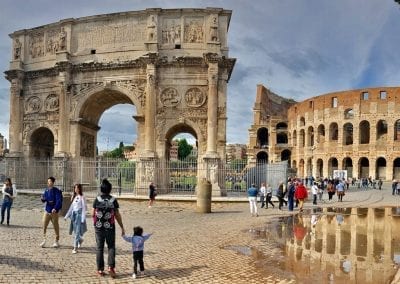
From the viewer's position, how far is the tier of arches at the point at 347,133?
4688cm

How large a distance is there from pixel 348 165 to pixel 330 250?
43.9 metres

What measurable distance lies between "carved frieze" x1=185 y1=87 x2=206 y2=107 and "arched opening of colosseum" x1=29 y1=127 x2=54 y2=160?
29.9 feet

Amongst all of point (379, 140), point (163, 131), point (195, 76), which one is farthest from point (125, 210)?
point (379, 140)

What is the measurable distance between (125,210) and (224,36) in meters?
11.3

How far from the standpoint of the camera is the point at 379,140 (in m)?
46.7

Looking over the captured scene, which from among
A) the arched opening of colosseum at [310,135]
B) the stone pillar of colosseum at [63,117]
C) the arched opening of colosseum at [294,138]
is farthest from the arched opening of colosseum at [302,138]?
the stone pillar of colosseum at [63,117]

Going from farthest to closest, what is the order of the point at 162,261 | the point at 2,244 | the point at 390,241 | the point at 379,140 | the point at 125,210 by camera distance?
the point at 379,140 < the point at 125,210 < the point at 390,241 < the point at 2,244 < the point at 162,261

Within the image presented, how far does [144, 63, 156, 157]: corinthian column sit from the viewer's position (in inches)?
856

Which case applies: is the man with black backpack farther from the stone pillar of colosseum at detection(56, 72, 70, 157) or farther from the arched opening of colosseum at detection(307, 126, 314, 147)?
the arched opening of colosseum at detection(307, 126, 314, 147)

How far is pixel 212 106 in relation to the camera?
70.9 ft

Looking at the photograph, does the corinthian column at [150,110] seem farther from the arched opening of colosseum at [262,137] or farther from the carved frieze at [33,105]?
the arched opening of colosseum at [262,137]

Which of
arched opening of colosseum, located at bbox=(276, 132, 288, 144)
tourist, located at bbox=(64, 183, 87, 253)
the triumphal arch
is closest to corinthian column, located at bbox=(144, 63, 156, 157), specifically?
the triumphal arch

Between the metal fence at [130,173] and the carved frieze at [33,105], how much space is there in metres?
2.99

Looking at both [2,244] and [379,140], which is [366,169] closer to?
[379,140]
